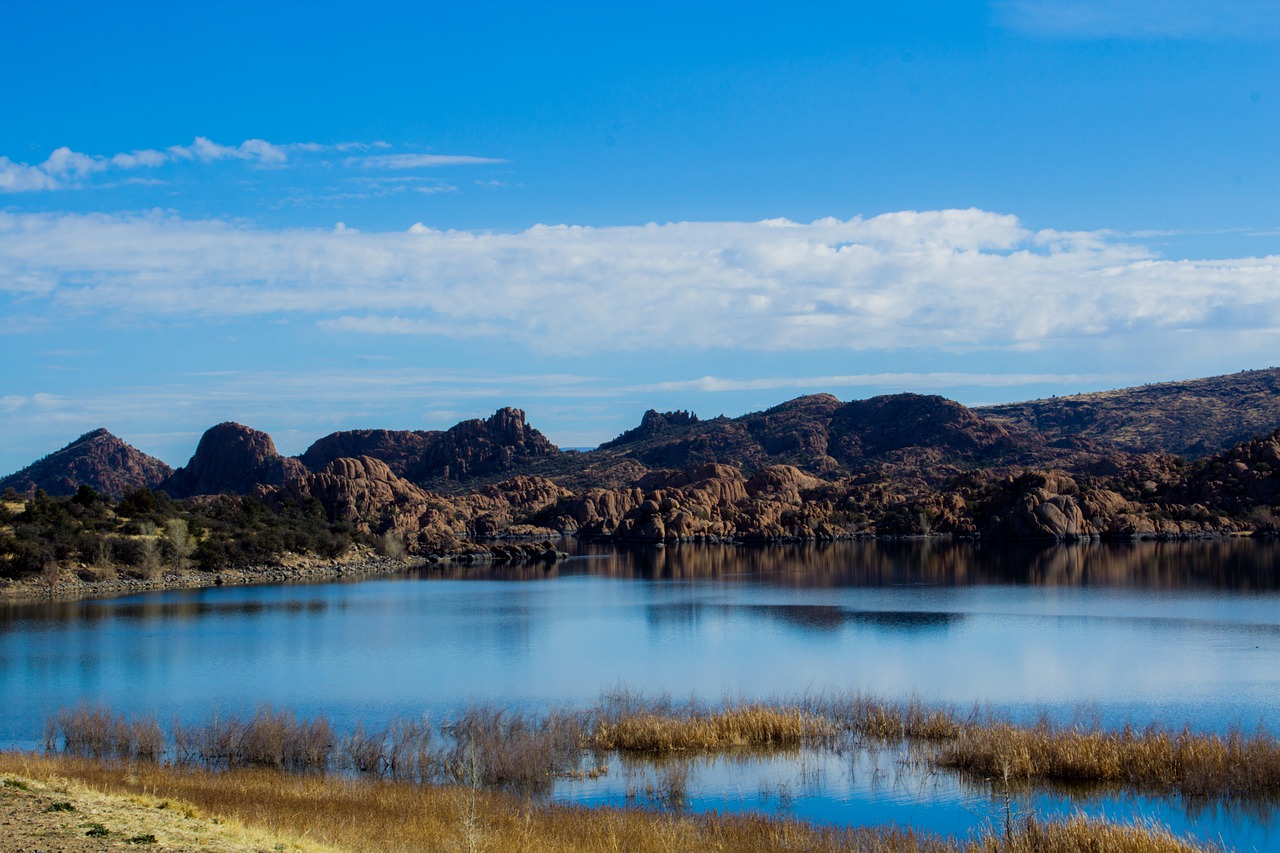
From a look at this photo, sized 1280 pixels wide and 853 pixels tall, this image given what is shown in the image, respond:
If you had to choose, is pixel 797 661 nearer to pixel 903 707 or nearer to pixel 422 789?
pixel 903 707

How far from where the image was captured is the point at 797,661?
3656 centimetres

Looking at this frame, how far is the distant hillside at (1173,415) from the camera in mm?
151625

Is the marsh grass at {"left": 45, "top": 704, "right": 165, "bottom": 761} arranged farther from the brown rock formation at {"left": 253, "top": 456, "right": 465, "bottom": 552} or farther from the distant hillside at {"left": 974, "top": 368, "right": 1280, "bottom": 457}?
the distant hillside at {"left": 974, "top": 368, "right": 1280, "bottom": 457}

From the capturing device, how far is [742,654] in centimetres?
3878

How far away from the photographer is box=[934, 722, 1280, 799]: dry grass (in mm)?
19359

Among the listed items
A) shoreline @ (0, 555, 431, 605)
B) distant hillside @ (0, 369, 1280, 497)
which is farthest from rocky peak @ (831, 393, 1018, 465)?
shoreline @ (0, 555, 431, 605)

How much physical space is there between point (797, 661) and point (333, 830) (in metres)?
22.9

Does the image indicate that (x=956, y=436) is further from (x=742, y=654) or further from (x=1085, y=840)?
→ (x=1085, y=840)

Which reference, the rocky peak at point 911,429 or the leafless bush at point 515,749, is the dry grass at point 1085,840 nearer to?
the leafless bush at point 515,749

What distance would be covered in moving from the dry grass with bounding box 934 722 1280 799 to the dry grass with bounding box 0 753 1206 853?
4.42 meters

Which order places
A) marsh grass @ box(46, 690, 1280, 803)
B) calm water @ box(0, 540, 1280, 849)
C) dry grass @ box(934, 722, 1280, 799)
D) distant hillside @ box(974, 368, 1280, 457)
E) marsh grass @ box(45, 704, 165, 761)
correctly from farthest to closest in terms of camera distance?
distant hillside @ box(974, 368, 1280, 457), marsh grass @ box(45, 704, 165, 761), calm water @ box(0, 540, 1280, 849), marsh grass @ box(46, 690, 1280, 803), dry grass @ box(934, 722, 1280, 799)

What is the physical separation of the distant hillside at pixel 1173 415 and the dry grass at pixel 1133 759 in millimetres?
135369

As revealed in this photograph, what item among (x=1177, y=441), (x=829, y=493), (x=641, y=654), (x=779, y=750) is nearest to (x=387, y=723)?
(x=779, y=750)

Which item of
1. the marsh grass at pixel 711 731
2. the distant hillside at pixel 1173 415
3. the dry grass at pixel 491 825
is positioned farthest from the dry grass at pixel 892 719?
the distant hillside at pixel 1173 415
